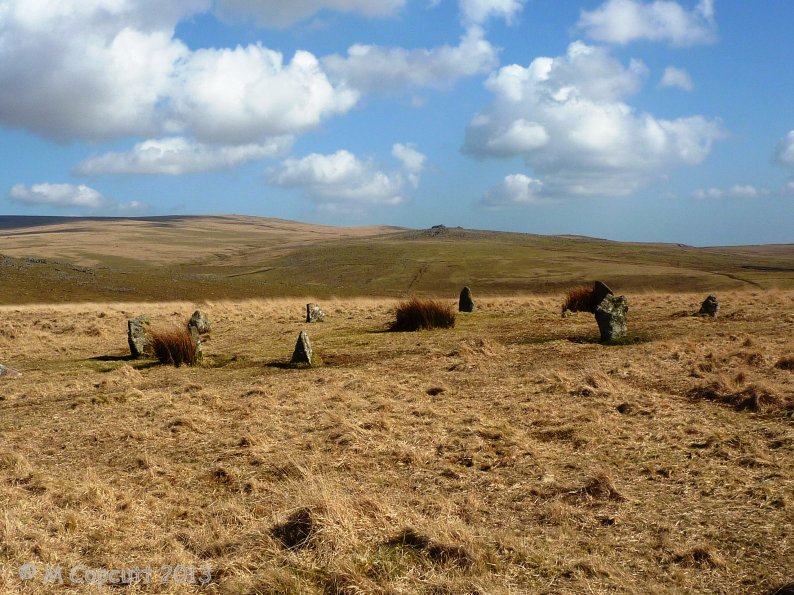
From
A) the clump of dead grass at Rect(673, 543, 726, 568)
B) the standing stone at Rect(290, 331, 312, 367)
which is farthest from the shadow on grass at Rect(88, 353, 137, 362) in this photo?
the clump of dead grass at Rect(673, 543, 726, 568)

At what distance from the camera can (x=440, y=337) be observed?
1700 centimetres

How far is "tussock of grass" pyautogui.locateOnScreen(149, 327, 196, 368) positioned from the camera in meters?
14.7

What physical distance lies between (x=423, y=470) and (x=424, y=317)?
11558mm

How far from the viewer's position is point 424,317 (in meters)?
18.8

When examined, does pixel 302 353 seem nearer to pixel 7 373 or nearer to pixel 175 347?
pixel 175 347

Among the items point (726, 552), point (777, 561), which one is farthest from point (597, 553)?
point (777, 561)

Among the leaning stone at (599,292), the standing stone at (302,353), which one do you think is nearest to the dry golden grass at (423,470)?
the standing stone at (302,353)

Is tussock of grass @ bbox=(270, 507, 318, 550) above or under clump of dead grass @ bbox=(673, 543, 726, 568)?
under

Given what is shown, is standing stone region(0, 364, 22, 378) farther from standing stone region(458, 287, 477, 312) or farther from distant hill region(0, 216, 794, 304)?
distant hill region(0, 216, 794, 304)

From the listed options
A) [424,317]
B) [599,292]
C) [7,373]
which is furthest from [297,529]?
[599,292]

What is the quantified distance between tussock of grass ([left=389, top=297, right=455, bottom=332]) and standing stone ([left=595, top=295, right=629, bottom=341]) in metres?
5.03

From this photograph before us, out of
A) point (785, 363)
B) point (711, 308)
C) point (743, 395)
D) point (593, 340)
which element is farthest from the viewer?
point (711, 308)
